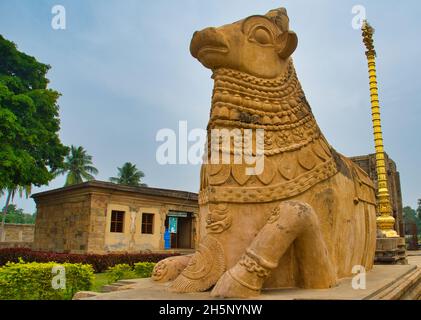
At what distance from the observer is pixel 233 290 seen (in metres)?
2.68

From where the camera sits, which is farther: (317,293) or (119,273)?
(119,273)

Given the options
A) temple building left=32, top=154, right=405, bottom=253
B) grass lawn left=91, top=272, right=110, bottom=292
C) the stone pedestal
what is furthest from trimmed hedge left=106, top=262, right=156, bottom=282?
the stone pedestal

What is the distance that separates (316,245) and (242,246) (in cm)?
61

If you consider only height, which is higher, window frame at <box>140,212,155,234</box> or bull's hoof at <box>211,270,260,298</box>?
window frame at <box>140,212,155,234</box>

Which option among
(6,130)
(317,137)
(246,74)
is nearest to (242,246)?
(317,137)

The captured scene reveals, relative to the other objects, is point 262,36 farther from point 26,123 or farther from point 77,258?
point 26,123

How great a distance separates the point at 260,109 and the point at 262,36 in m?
0.76

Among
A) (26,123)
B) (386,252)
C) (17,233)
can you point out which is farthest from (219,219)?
(17,233)

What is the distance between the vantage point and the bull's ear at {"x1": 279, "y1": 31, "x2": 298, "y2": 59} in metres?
3.60

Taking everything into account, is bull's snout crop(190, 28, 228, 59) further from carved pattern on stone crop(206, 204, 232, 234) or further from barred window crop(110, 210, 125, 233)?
barred window crop(110, 210, 125, 233)

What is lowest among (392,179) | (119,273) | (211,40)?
(119,273)

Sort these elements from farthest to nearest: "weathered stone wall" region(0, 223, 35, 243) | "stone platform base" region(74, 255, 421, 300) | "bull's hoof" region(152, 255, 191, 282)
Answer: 1. "weathered stone wall" region(0, 223, 35, 243)
2. "bull's hoof" region(152, 255, 191, 282)
3. "stone platform base" region(74, 255, 421, 300)

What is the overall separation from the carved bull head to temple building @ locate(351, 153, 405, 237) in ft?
47.0
